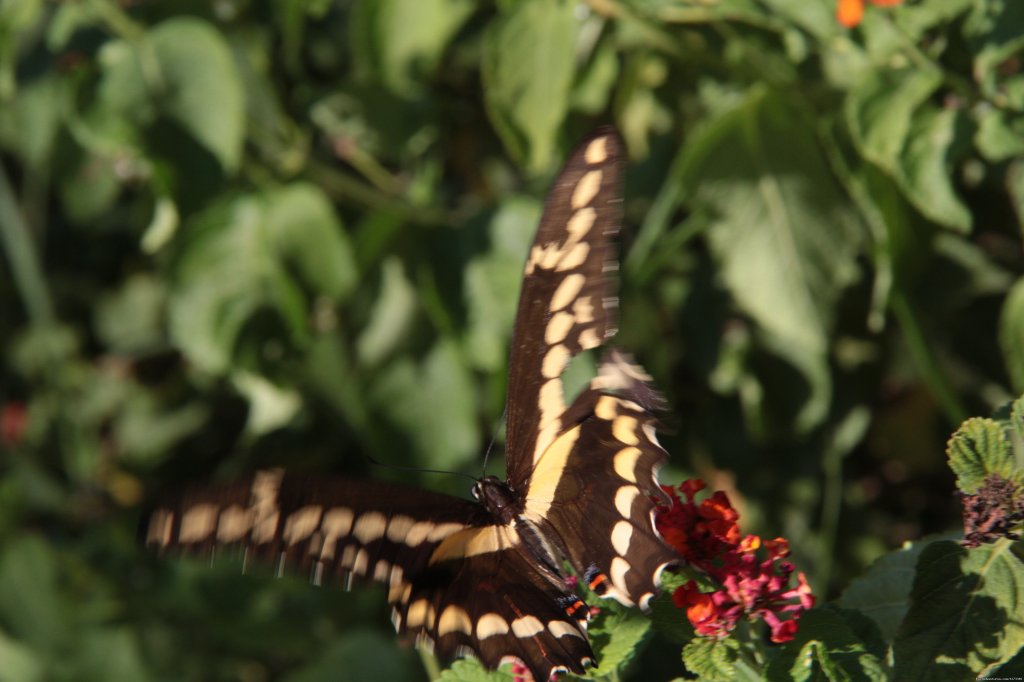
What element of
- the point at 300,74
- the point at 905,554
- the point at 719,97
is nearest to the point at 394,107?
the point at 300,74

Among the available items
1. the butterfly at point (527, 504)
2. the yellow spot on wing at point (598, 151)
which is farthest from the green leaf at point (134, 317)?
the yellow spot on wing at point (598, 151)

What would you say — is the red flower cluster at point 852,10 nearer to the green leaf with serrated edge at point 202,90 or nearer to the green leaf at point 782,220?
the green leaf at point 782,220

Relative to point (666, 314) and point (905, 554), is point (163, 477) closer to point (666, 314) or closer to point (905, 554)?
point (666, 314)

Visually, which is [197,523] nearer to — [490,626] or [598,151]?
[490,626]

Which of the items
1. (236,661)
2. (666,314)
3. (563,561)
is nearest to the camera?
(563,561)

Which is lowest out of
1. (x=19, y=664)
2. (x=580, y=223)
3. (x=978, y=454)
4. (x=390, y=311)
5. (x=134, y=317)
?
(x=19, y=664)

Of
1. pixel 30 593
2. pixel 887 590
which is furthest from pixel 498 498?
pixel 30 593
